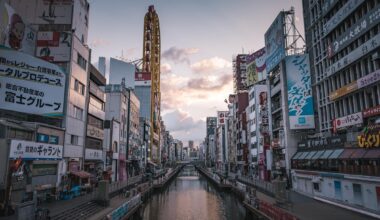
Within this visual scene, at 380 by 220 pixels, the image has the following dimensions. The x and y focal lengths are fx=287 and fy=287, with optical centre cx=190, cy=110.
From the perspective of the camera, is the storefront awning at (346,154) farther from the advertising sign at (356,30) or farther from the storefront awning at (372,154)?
the advertising sign at (356,30)

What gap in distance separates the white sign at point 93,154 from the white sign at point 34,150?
37.6 ft

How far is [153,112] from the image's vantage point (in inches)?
5546

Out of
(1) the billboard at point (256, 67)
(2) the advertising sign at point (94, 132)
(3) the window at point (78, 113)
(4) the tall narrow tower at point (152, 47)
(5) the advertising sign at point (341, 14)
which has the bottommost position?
(2) the advertising sign at point (94, 132)

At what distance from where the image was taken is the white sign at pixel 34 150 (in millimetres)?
29047

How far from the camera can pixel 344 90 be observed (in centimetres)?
4031

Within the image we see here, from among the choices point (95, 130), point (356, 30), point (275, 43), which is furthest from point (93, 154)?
point (356, 30)

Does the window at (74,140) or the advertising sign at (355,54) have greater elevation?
the advertising sign at (355,54)

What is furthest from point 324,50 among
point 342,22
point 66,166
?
point 66,166

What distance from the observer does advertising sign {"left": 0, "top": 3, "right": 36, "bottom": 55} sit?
1420 inches

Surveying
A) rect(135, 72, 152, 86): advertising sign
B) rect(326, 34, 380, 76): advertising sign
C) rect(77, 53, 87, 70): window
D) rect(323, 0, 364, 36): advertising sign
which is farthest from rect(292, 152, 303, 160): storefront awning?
rect(135, 72, 152, 86): advertising sign

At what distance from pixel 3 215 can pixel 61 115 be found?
661 inches

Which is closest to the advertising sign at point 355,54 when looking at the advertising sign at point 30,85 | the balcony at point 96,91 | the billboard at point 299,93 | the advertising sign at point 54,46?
the billboard at point 299,93

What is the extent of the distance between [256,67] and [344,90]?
5207cm

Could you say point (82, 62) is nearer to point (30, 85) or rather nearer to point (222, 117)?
point (30, 85)
